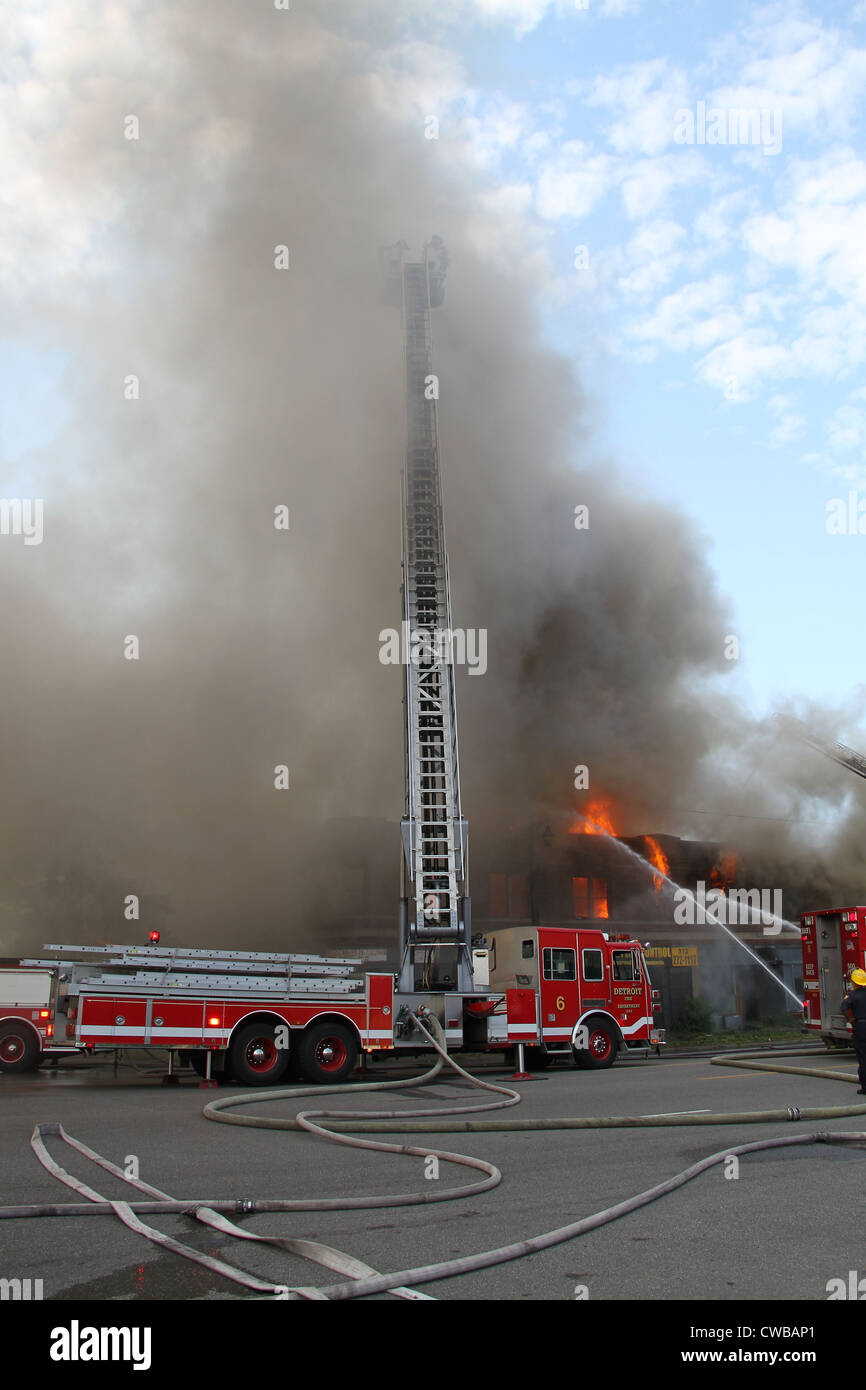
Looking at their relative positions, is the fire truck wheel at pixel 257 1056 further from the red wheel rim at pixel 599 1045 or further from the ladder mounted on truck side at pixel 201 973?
the red wheel rim at pixel 599 1045

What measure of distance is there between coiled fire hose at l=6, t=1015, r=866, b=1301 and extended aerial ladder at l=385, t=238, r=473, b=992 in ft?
17.1

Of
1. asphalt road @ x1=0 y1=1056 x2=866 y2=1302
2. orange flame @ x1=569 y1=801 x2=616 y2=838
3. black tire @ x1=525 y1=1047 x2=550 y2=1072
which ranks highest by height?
orange flame @ x1=569 y1=801 x2=616 y2=838

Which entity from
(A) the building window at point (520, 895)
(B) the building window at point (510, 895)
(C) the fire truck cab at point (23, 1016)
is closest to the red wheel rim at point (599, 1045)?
(C) the fire truck cab at point (23, 1016)

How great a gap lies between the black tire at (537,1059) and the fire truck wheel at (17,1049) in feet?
25.4

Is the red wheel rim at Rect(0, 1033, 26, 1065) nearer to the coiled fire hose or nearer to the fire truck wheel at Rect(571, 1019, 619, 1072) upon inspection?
the coiled fire hose

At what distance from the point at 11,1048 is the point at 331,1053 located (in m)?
5.19

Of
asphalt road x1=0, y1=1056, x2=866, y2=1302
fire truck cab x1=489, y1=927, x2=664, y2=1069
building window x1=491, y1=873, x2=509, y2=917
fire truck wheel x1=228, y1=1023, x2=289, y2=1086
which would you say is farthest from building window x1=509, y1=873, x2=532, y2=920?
asphalt road x1=0, y1=1056, x2=866, y2=1302

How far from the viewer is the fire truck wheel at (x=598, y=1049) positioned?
15797 mm

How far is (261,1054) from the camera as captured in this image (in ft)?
44.0

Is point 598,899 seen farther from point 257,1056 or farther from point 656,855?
point 257,1056

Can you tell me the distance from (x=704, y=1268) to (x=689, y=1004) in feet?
76.0

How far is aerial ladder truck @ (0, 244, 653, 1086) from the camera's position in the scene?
13117 millimetres

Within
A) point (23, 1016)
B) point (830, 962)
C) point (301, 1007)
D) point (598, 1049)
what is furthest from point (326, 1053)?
point (830, 962)

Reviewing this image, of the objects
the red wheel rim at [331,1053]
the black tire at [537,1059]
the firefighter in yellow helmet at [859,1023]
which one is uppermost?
the firefighter in yellow helmet at [859,1023]
